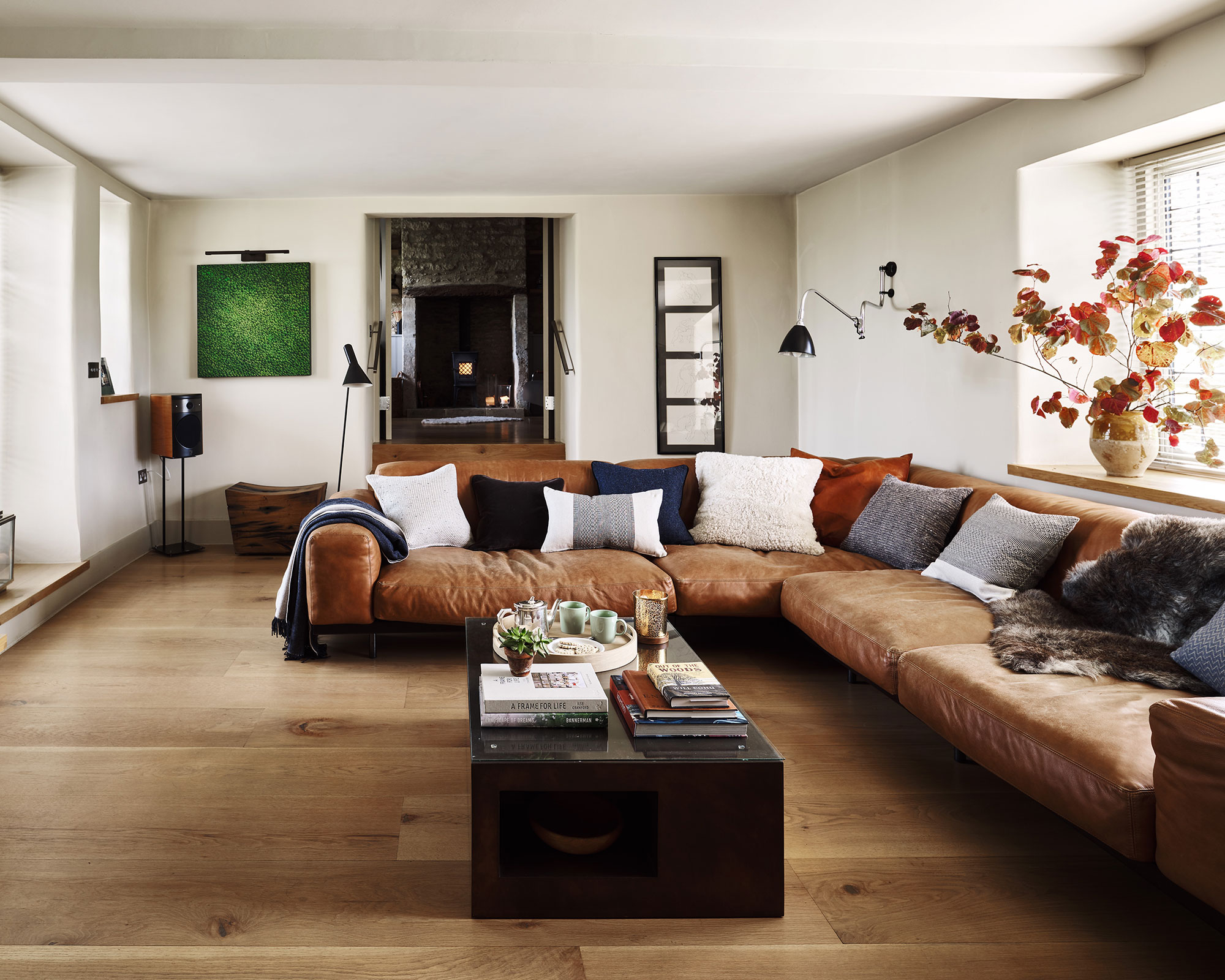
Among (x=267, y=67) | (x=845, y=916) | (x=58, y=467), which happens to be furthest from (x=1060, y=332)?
(x=58, y=467)

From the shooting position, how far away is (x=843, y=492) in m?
4.44

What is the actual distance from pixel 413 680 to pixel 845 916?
2.09 m

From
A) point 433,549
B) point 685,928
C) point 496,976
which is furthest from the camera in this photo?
point 433,549

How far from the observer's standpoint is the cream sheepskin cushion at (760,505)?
4250mm

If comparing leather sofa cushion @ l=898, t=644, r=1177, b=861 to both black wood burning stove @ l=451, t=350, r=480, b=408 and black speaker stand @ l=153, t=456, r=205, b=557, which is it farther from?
black wood burning stove @ l=451, t=350, r=480, b=408

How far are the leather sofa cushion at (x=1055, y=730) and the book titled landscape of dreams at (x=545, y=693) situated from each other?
36.7 inches

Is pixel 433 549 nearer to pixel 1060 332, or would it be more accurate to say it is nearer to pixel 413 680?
pixel 413 680

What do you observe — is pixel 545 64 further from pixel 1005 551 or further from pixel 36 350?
pixel 36 350

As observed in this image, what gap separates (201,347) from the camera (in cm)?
650

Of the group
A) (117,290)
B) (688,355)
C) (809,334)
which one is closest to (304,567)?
(809,334)

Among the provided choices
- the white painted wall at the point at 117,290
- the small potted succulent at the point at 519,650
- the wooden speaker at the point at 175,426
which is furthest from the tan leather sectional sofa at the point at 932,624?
the white painted wall at the point at 117,290

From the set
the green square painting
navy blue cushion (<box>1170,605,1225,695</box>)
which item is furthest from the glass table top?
the green square painting

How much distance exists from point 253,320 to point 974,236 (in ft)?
15.1

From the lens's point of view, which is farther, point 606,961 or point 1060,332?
point 1060,332
